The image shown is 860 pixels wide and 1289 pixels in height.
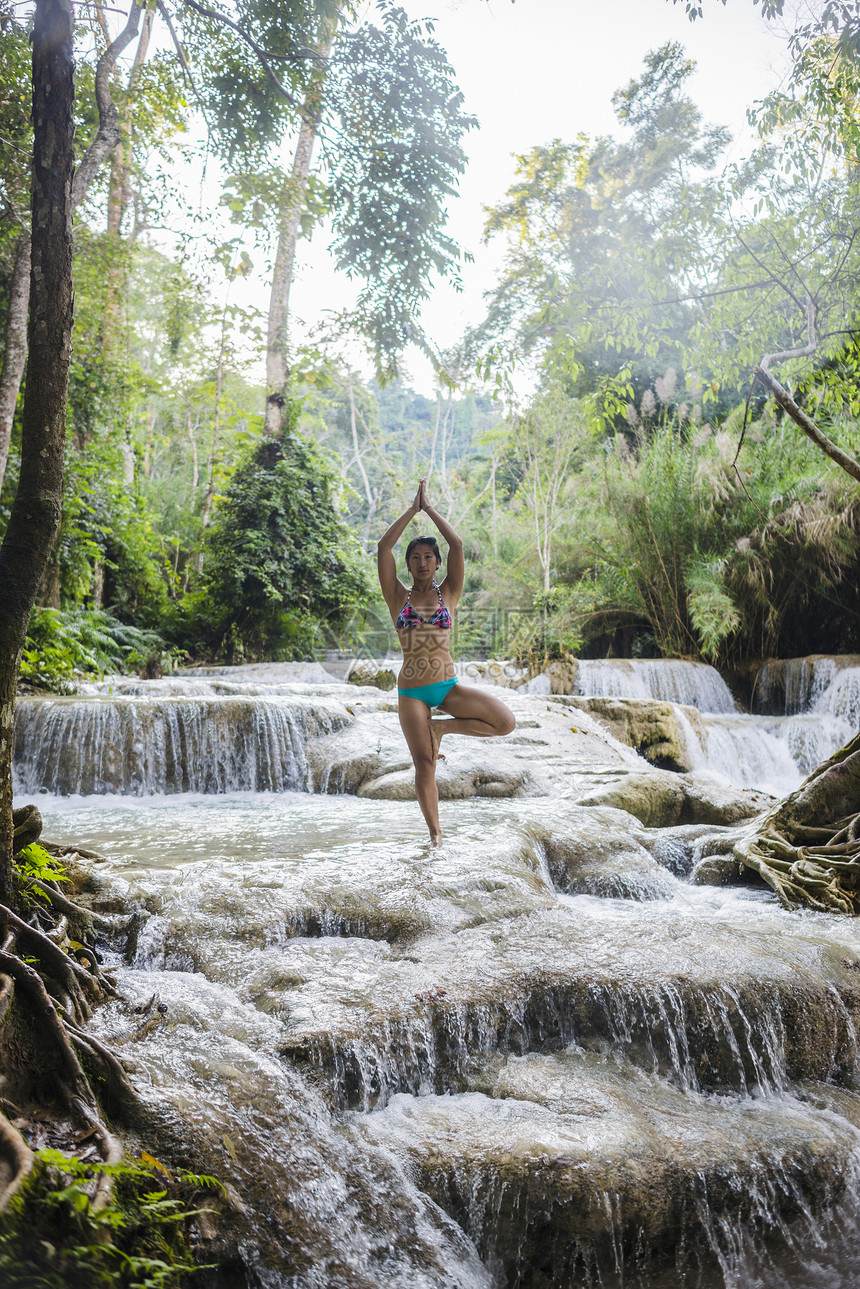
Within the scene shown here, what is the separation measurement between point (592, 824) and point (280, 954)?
281 cm

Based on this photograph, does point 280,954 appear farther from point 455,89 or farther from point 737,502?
point 737,502

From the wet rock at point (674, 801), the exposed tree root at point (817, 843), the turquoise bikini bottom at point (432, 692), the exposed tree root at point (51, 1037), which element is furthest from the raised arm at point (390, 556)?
the wet rock at point (674, 801)

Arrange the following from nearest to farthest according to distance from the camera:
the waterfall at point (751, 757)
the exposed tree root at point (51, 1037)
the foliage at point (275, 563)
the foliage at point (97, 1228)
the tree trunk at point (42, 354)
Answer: the foliage at point (97, 1228) < the exposed tree root at point (51, 1037) < the tree trunk at point (42, 354) < the waterfall at point (751, 757) < the foliage at point (275, 563)

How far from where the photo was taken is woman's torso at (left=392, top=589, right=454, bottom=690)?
4.01 m

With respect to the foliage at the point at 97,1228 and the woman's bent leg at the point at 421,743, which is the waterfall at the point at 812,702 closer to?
the woman's bent leg at the point at 421,743

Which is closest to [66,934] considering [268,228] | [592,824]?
[592,824]

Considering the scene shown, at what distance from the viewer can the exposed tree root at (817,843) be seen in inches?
180

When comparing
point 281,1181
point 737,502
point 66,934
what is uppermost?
point 737,502

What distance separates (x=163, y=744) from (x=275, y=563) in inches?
288

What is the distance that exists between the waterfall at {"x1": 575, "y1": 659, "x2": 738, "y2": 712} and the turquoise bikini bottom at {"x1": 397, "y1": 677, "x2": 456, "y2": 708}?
9067 mm

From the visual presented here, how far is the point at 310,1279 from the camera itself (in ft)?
6.52

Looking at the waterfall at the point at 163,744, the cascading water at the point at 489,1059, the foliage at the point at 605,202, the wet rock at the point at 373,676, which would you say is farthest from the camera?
the foliage at the point at 605,202

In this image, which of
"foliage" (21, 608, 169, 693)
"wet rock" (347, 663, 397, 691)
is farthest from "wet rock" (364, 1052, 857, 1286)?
"wet rock" (347, 663, 397, 691)

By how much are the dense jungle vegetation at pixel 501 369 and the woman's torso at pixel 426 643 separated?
1355 millimetres
